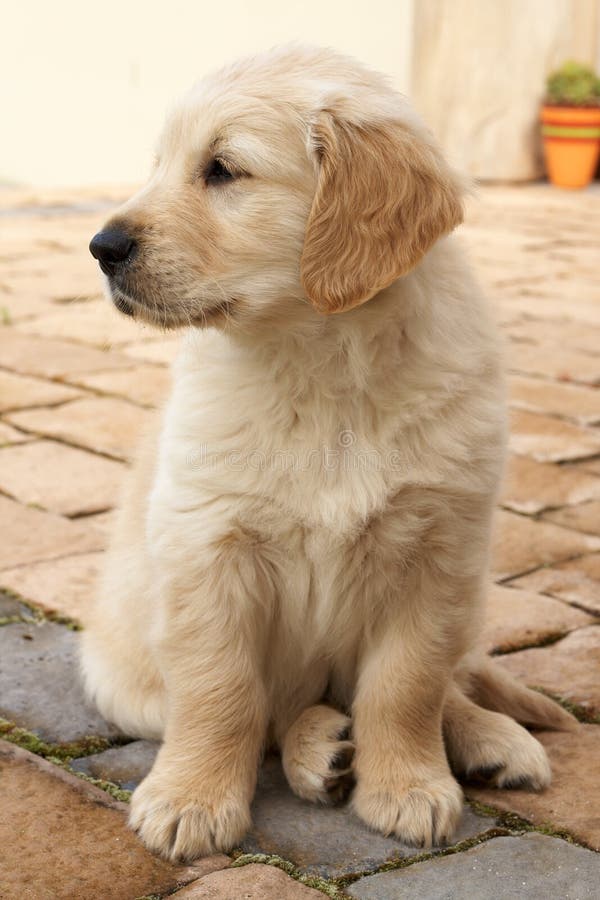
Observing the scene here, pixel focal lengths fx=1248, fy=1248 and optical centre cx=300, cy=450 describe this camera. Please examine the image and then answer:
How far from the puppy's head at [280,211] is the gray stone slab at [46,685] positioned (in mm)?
865

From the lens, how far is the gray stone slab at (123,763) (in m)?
2.34

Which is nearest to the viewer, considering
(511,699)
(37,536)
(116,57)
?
(511,699)

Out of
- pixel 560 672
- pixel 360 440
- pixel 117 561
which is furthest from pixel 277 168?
pixel 560 672

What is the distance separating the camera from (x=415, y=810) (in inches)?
85.5

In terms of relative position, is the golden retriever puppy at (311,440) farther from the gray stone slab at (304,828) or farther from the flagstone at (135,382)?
the flagstone at (135,382)

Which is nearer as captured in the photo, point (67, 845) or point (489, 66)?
point (67, 845)

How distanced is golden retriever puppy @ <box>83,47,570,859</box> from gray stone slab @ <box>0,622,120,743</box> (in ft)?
1.06

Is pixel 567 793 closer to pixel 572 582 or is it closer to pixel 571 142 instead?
pixel 572 582

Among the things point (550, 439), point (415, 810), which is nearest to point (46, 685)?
point (415, 810)

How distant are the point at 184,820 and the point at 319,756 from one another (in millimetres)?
297

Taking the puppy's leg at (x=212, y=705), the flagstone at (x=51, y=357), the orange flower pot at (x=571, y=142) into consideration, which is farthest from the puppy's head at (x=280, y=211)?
the orange flower pot at (x=571, y=142)

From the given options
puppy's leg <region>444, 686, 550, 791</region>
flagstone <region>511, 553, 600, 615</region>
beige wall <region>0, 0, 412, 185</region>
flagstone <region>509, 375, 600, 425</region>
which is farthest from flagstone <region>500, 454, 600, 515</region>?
beige wall <region>0, 0, 412, 185</region>

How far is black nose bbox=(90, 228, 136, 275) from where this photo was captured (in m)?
2.15

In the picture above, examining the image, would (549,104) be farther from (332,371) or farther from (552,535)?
(332,371)
